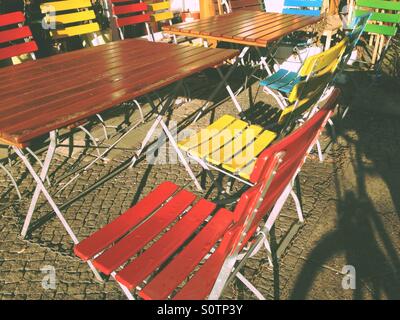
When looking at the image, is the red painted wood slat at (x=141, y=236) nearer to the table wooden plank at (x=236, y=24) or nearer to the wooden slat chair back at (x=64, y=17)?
the table wooden plank at (x=236, y=24)

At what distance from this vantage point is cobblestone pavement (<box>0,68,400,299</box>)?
7.52ft

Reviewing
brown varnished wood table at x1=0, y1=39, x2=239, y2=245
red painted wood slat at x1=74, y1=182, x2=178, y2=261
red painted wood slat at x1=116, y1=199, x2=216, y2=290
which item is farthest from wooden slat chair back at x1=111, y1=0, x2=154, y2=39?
red painted wood slat at x1=116, y1=199, x2=216, y2=290

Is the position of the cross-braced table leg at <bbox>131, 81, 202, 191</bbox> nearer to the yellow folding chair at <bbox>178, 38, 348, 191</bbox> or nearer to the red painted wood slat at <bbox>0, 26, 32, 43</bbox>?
the yellow folding chair at <bbox>178, 38, 348, 191</bbox>

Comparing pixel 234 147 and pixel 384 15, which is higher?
pixel 384 15

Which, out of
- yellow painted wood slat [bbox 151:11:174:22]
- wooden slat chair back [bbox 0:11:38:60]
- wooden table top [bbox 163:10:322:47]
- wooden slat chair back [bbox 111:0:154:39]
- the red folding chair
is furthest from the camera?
yellow painted wood slat [bbox 151:11:174:22]

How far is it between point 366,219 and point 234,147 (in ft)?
4.09

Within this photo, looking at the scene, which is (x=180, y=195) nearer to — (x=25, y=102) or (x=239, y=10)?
(x=25, y=102)

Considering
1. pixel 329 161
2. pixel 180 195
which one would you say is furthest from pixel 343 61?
pixel 180 195

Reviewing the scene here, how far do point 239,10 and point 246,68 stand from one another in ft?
3.37

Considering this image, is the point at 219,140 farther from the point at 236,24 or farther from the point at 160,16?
the point at 160,16

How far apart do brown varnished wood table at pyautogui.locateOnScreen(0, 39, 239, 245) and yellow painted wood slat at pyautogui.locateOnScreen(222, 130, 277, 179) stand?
0.70m

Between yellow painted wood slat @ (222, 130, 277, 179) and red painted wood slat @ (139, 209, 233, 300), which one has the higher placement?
yellow painted wood slat @ (222, 130, 277, 179)

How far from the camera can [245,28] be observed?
3826mm

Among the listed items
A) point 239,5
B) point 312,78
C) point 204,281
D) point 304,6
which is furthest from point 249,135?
point 239,5
